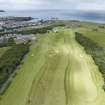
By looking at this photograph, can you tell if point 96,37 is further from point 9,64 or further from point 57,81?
point 57,81

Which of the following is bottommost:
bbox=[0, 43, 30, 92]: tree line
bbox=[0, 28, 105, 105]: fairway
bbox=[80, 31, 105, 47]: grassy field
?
bbox=[80, 31, 105, 47]: grassy field

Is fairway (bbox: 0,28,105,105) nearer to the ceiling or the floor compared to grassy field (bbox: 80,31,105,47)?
nearer to the ceiling

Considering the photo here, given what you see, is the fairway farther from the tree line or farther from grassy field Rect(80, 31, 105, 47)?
grassy field Rect(80, 31, 105, 47)

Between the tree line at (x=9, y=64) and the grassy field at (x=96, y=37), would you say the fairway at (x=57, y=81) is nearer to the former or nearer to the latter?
the tree line at (x=9, y=64)

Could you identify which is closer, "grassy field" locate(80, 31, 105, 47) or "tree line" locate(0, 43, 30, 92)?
"tree line" locate(0, 43, 30, 92)

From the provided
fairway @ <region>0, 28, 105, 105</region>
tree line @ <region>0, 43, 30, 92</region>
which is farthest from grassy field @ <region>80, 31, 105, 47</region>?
tree line @ <region>0, 43, 30, 92</region>

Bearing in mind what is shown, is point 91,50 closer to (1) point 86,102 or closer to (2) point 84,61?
(2) point 84,61

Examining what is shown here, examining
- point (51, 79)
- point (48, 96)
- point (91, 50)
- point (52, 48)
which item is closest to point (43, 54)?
point (52, 48)

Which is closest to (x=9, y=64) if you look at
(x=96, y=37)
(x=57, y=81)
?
(x=57, y=81)
